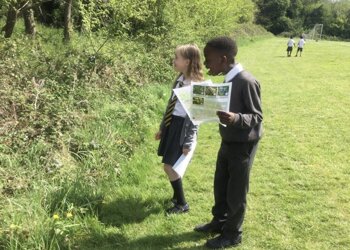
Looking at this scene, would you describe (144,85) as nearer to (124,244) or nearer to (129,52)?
(129,52)

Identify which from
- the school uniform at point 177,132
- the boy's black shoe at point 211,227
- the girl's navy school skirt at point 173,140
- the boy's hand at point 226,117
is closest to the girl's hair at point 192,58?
the school uniform at point 177,132

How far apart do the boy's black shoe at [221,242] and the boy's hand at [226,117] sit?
53.2 inches

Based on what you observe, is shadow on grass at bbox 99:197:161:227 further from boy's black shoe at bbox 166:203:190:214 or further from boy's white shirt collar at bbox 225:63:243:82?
boy's white shirt collar at bbox 225:63:243:82

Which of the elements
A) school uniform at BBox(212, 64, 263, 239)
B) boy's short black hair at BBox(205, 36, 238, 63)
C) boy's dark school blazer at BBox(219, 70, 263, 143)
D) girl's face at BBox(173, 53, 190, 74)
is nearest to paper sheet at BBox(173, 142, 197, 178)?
school uniform at BBox(212, 64, 263, 239)

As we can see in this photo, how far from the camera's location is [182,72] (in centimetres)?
440

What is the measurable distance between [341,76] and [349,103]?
6.23 metres

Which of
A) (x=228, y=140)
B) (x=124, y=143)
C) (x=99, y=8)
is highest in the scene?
(x=99, y=8)

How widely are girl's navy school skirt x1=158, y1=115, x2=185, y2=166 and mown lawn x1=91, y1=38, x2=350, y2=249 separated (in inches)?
27.2

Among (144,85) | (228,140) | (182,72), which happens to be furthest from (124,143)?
(144,85)

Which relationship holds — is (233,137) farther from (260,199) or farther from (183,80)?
(260,199)

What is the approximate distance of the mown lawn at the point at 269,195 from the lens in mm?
4297

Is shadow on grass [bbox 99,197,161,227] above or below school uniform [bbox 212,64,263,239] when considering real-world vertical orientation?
below

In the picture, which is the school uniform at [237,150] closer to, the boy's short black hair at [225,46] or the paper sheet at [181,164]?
the boy's short black hair at [225,46]

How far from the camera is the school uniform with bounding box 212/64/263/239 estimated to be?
3422mm
